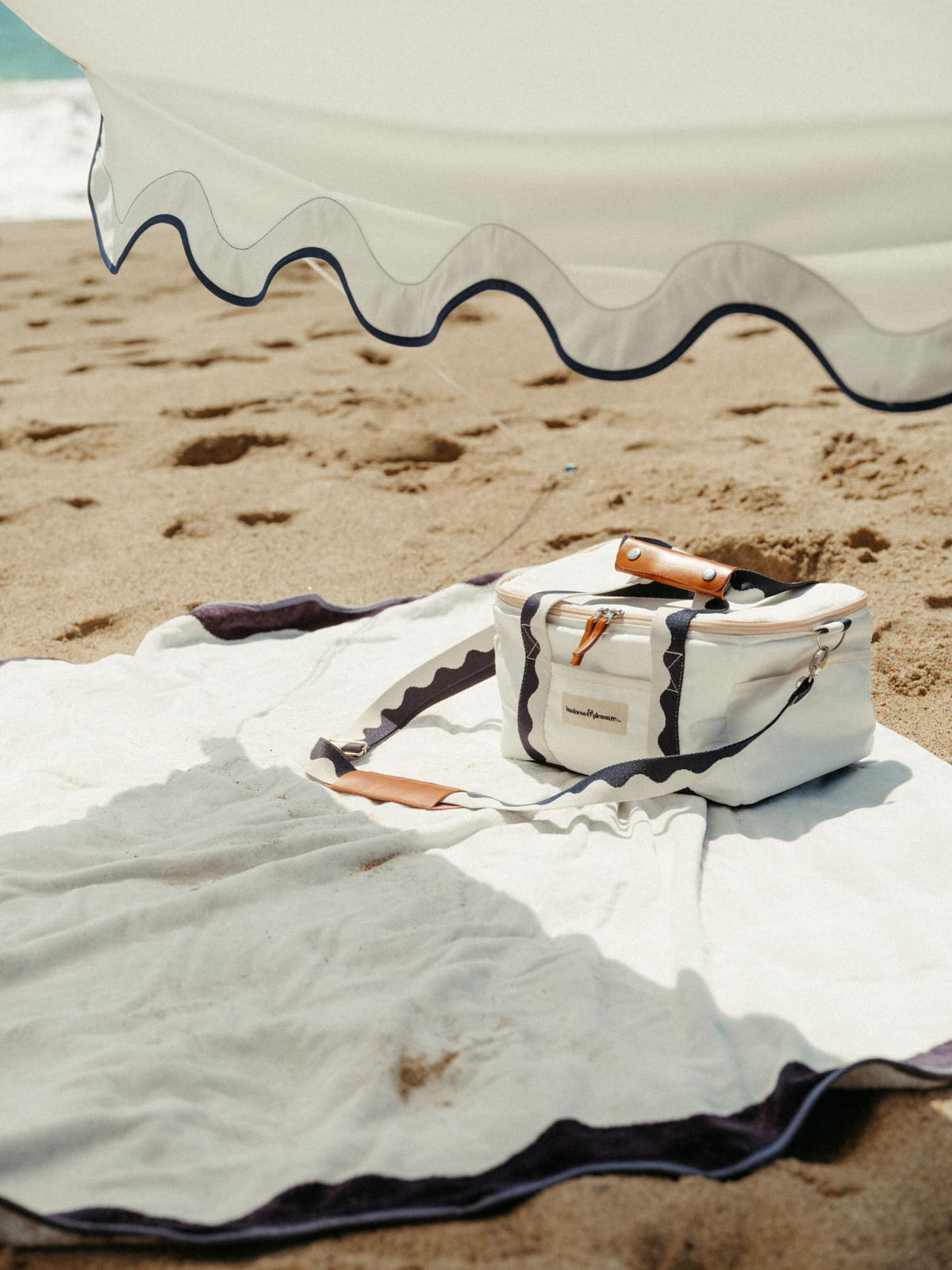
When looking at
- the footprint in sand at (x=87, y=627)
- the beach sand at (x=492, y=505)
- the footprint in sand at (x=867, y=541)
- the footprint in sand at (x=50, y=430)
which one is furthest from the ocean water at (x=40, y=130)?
the footprint in sand at (x=867, y=541)

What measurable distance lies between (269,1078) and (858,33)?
141 centimetres

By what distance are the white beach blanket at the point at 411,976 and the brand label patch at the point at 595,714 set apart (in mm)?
149

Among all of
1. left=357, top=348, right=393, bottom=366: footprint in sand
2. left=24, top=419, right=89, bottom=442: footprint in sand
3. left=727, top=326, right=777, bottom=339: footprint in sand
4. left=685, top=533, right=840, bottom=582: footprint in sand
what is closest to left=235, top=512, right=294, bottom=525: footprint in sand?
left=24, top=419, right=89, bottom=442: footprint in sand

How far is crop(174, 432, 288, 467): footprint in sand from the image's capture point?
3.94 metres

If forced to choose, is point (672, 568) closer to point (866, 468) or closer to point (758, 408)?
point (866, 468)

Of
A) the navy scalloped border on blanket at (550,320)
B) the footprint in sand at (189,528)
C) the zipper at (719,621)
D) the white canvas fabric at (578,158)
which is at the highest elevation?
the white canvas fabric at (578,158)

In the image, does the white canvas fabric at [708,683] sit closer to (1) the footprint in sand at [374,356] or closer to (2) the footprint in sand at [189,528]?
(2) the footprint in sand at [189,528]

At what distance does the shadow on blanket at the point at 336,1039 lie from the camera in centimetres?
115

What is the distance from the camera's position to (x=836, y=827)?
5.98 ft

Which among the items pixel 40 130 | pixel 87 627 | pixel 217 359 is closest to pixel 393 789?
pixel 87 627

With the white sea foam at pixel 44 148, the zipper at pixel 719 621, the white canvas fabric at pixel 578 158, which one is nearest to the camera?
the white canvas fabric at pixel 578 158

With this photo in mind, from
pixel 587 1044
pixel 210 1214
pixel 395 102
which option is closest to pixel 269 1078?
pixel 210 1214

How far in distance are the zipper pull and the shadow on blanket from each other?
33cm

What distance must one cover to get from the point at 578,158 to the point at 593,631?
0.80 metres
